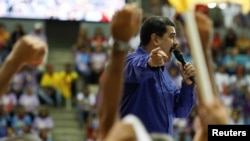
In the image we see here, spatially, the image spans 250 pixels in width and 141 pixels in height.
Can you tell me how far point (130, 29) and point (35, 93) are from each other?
1042cm

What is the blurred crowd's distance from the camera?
450 inches

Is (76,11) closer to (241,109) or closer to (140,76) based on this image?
(241,109)

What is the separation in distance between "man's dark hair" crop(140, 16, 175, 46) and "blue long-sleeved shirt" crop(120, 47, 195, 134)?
138 mm

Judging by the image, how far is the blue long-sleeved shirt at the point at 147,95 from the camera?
3.56m

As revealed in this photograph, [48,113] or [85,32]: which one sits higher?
[85,32]

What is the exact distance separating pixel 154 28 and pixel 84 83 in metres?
8.96

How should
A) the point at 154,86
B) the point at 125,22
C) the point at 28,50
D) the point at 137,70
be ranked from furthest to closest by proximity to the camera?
the point at 154,86, the point at 137,70, the point at 28,50, the point at 125,22

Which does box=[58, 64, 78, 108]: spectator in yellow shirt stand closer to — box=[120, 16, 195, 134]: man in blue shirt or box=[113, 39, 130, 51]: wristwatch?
box=[120, 16, 195, 134]: man in blue shirt

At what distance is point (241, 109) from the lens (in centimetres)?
1217

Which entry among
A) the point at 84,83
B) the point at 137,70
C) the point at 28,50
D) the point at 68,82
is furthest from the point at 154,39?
the point at 84,83

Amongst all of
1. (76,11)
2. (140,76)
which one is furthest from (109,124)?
(76,11)

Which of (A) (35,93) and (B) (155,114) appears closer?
(B) (155,114)

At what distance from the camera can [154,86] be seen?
364cm

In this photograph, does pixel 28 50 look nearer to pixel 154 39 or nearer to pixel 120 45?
pixel 120 45
